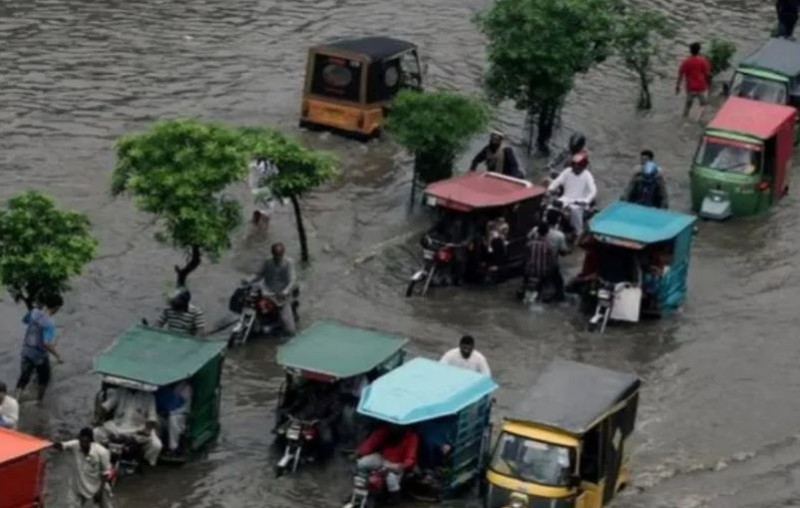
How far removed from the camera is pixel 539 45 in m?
34.1

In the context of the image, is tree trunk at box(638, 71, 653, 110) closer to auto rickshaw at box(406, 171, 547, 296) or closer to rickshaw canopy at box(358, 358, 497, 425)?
auto rickshaw at box(406, 171, 547, 296)

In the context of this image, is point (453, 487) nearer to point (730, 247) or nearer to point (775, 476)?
point (775, 476)

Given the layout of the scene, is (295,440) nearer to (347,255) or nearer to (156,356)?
(156,356)

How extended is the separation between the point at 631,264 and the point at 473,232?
8.05 ft

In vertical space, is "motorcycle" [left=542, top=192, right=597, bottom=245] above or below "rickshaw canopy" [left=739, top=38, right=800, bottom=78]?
below

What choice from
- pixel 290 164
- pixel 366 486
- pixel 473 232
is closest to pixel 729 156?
pixel 473 232

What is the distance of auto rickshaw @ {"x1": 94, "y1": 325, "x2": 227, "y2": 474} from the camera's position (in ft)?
75.3

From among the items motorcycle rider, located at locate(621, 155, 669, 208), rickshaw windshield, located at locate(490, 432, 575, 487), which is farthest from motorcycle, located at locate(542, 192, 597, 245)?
rickshaw windshield, located at locate(490, 432, 575, 487)

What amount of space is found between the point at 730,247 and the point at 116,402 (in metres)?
12.2

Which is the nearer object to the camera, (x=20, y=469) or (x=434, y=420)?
(x=20, y=469)

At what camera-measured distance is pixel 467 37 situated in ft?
140

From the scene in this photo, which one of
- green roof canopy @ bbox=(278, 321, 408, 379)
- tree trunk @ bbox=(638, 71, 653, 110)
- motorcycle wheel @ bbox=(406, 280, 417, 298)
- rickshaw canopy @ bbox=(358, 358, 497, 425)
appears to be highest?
rickshaw canopy @ bbox=(358, 358, 497, 425)

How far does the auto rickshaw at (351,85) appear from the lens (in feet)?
116

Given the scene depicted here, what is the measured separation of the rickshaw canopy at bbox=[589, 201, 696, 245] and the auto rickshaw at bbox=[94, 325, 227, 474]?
6636 mm
